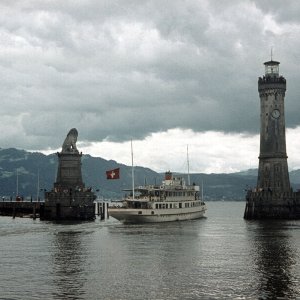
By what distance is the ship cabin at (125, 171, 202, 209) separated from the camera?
126 meters

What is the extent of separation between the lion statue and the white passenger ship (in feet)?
109

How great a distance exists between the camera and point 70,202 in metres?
151

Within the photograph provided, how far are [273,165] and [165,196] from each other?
3629cm

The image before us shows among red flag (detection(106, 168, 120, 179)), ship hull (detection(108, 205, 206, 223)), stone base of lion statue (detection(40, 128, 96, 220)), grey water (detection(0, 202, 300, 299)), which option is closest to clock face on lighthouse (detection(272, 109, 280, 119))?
ship hull (detection(108, 205, 206, 223))

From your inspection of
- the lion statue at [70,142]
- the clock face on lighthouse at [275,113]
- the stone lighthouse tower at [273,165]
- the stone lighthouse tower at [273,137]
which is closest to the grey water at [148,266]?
the stone lighthouse tower at [273,165]

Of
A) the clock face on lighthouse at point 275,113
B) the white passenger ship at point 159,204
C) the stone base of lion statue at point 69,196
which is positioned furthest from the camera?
the clock face on lighthouse at point 275,113

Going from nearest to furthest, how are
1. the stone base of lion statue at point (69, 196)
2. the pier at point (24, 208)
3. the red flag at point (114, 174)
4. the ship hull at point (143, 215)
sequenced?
the ship hull at point (143, 215) < the red flag at point (114, 174) < the stone base of lion statue at point (69, 196) < the pier at point (24, 208)

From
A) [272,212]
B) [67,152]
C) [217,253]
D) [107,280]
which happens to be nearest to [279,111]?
[272,212]

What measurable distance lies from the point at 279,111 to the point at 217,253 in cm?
8637

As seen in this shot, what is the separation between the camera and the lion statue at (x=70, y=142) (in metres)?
161

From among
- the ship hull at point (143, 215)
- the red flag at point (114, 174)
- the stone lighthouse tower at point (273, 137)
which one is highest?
the stone lighthouse tower at point (273, 137)

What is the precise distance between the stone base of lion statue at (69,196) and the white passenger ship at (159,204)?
20332 mm

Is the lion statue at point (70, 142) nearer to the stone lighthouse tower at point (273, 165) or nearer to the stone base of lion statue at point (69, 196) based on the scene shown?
the stone base of lion statue at point (69, 196)

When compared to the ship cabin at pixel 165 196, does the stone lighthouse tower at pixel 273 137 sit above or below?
above
